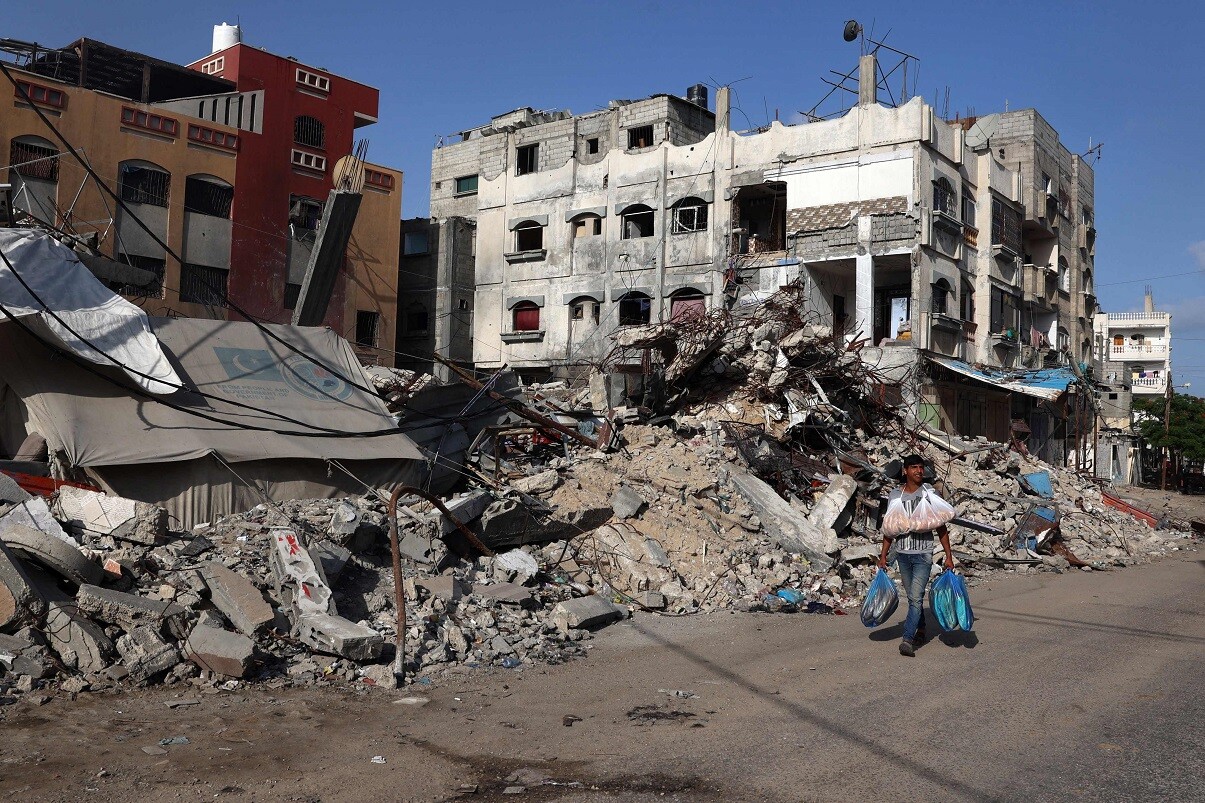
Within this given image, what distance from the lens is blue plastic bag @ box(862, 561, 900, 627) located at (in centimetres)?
710

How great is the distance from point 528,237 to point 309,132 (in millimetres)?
8649

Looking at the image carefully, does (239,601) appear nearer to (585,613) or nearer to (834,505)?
(585,613)

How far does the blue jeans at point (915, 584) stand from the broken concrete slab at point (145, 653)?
5.28m

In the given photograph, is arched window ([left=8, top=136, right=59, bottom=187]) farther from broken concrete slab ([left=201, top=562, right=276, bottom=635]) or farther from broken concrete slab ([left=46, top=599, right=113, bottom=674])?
broken concrete slab ([left=46, top=599, right=113, bottom=674])

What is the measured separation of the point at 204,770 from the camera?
454 centimetres

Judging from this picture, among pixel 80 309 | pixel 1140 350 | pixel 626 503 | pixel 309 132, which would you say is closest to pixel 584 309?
pixel 309 132

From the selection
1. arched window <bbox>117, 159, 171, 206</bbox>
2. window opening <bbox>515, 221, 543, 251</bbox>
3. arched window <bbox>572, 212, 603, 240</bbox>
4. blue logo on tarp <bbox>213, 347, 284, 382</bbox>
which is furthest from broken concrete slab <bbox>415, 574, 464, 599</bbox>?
window opening <bbox>515, 221, 543, 251</bbox>

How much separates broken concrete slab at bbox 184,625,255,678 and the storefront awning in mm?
22281

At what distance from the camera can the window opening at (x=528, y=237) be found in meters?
34.2

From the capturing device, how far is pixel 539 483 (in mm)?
11398

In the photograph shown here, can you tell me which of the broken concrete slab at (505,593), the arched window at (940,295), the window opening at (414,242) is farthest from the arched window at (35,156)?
the arched window at (940,295)

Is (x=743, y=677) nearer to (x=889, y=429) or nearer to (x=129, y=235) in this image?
(x=889, y=429)

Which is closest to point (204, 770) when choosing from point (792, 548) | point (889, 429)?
point (792, 548)

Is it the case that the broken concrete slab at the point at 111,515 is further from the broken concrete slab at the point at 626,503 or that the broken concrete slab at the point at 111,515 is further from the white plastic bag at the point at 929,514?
the white plastic bag at the point at 929,514
